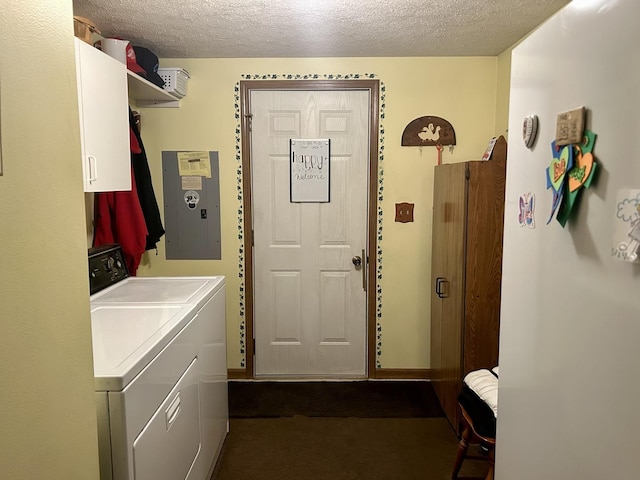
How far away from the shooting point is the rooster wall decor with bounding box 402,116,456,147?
10.5ft

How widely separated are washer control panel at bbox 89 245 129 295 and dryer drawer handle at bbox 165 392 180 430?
0.77 m

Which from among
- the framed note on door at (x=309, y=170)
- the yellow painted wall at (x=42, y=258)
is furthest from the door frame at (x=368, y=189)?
the yellow painted wall at (x=42, y=258)

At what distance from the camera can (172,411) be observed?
1685mm

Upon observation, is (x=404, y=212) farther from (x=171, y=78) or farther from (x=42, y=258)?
(x=42, y=258)

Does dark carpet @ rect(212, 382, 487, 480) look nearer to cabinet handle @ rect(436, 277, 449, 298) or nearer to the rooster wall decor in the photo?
cabinet handle @ rect(436, 277, 449, 298)

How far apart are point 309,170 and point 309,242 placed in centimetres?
50

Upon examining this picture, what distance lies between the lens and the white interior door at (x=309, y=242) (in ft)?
10.5

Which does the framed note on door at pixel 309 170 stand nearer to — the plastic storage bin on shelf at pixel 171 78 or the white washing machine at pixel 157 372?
the plastic storage bin on shelf at pixel 171 78

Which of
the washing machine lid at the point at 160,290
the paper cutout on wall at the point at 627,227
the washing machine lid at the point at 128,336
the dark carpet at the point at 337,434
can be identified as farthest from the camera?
the dark carpet at the point at 337,434

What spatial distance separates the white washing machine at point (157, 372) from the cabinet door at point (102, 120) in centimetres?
52

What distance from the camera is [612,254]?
0.78m

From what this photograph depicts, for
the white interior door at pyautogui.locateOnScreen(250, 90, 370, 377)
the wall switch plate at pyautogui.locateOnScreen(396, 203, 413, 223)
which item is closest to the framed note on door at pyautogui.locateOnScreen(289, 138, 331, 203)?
the white interior door at pyautogui.locateOnScreen(250, 90, 370, 377)

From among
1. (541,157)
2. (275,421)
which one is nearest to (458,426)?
(275,421)

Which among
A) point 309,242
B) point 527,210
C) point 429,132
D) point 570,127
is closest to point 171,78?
point 309,242
